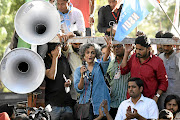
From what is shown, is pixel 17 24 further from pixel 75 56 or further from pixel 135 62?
pixel 135 62

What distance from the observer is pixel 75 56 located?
863 cm

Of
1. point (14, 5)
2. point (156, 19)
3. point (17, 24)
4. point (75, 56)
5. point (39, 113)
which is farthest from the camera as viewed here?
point (156, 19)

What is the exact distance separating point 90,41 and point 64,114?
1209mm

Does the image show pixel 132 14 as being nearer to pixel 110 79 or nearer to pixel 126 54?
pixel 126 54

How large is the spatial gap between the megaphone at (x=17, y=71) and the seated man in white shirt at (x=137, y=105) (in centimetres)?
134

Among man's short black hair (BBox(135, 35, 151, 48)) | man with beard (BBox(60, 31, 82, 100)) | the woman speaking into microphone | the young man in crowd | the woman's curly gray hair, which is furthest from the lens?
man with beard (BBox(60, 31, 82, 100))

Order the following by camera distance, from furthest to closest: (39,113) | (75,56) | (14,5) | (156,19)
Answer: (156,19)
(14,5)
(75,56)
(39,113)

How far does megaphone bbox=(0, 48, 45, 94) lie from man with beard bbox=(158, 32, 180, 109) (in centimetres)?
198

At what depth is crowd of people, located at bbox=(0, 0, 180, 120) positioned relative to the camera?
762 cm

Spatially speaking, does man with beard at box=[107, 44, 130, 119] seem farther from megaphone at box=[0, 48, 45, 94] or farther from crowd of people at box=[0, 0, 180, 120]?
megaphone at box=[0, 48, 45, 94]

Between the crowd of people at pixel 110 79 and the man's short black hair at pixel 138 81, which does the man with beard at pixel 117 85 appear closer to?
the crowd of people at pixel 110 79

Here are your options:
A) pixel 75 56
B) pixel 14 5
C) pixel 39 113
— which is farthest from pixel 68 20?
pixel 14 5

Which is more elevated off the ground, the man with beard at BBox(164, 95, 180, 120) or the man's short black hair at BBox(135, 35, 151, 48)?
the man's short black hair at BBox(135, 35, 151, 48)

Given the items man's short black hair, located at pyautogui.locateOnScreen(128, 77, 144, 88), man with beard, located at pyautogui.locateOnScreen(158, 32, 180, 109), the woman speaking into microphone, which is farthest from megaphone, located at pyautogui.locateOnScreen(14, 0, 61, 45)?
man with beard, located at pyautogui.locateOnScreen(158, 32, 180, 109)
